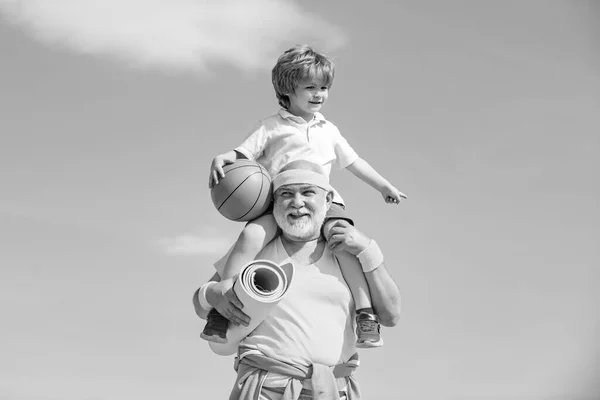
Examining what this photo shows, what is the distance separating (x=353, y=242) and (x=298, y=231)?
0.45m

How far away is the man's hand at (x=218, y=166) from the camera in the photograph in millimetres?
6066

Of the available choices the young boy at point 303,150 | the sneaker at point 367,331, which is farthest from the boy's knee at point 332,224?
the sneaker at point 367,331

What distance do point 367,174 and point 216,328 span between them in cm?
209

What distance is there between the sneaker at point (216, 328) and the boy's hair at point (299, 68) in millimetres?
2099

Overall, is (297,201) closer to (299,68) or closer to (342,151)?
(342,151)

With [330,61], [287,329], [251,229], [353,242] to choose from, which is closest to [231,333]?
[287,329]

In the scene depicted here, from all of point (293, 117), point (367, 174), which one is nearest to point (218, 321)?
point (293, 117)

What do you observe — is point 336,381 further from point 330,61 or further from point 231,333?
point 330,61

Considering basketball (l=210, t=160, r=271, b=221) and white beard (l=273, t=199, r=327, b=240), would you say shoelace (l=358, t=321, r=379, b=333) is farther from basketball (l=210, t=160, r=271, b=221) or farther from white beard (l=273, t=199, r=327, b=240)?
basketball (l=210, t=160, r=271, b=221)

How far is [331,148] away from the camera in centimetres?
671

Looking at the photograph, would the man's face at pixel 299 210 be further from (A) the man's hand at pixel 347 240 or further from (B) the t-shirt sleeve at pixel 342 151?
(B) the t-shirt sleeve at pixel 342 151

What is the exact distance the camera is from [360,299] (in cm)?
597

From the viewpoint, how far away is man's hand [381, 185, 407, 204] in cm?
683

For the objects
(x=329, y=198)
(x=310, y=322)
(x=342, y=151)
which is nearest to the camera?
(x=310, y=322)
